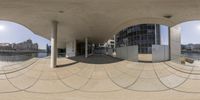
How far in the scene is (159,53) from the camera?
23891 millimetres

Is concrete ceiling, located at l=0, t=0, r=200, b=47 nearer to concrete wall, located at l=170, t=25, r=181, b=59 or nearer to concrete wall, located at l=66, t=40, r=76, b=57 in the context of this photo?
concrete wall, located at l=170, t=25, r=181, b=59

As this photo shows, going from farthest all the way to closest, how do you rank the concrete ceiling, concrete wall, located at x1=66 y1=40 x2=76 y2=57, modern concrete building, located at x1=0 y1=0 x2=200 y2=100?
1. concrete wall, located at x1=66 y1=40 x2=76 y2=57
2. the concrete ceiling
3. modern concrete building, located at x1=0 y1=0 x2=200 y2=100

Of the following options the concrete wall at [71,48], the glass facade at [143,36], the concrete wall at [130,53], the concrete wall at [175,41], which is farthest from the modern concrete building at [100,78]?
the glass facade at [143,36]

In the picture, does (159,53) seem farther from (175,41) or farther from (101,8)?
(101,8)

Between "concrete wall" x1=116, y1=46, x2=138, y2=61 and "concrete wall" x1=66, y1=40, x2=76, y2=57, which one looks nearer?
"concrete wall" x1=116, y1=46, x2=138, y2=61

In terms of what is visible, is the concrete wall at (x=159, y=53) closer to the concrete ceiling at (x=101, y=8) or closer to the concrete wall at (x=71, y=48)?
the concrete ceiling at (x=101, y=8)

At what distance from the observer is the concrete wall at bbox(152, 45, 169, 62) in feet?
77.8

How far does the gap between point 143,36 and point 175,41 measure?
25699mm

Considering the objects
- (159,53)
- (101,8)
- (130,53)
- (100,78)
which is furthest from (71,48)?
(100,78)

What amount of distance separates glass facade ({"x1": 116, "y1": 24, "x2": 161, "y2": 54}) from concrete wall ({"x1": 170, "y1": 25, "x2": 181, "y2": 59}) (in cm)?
1547

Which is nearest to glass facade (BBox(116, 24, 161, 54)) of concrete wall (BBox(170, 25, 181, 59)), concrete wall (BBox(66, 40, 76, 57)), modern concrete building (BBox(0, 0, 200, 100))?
concrete wall (BBox(170, 25, 181, 59))

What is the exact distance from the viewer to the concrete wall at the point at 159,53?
23.7 metres

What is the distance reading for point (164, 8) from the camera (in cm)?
1388

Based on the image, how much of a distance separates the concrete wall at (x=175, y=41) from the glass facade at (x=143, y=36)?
1547 cm
